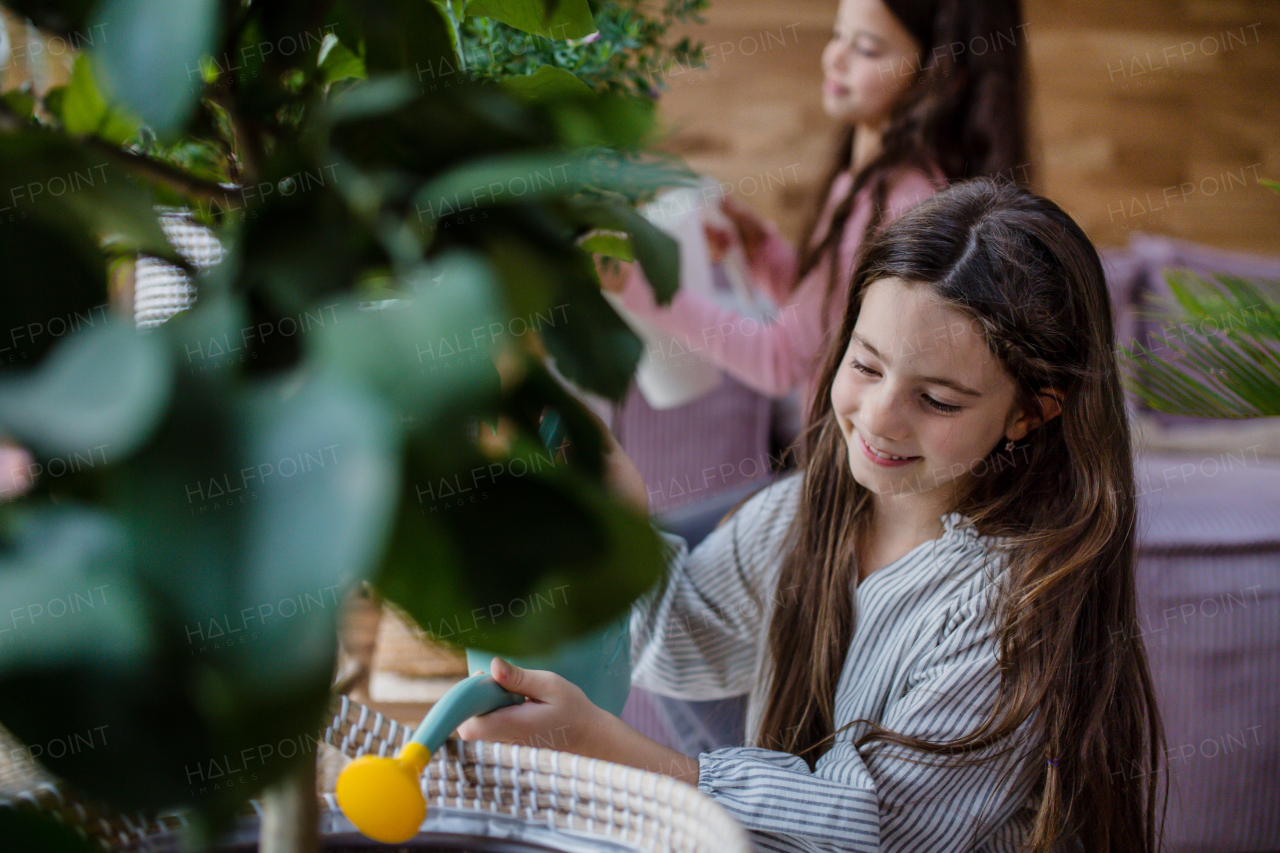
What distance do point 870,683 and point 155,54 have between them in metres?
0.75

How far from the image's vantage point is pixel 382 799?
1.35 feet

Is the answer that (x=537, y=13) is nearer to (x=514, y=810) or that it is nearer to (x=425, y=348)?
(x=425, y=348)

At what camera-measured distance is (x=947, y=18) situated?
1.30 metres

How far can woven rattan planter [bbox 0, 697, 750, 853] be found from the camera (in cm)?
39

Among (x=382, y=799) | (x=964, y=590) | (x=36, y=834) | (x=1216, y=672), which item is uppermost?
(x=36, y=834)

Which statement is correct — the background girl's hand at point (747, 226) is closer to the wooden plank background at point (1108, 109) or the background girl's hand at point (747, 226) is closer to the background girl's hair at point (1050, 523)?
the background girl's hair at point (1050, 523)

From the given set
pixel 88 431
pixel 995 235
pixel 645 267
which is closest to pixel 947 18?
pixel 995 235

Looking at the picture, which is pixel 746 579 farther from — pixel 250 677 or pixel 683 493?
pixel 250 677

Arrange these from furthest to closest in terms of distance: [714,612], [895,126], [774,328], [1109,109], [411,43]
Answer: [1109,109] → [774,328] → [895,126] → [714,612] → [411,43]

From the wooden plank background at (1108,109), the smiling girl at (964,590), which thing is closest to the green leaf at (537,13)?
the smiling girl at (964,590)

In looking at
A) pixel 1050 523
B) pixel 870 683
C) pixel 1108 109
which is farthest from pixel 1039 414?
pixel 1108 109

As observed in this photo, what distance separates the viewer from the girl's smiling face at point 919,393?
739 mm

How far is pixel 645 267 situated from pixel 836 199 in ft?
3.82

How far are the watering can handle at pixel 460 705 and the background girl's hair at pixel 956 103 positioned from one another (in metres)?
0.87
